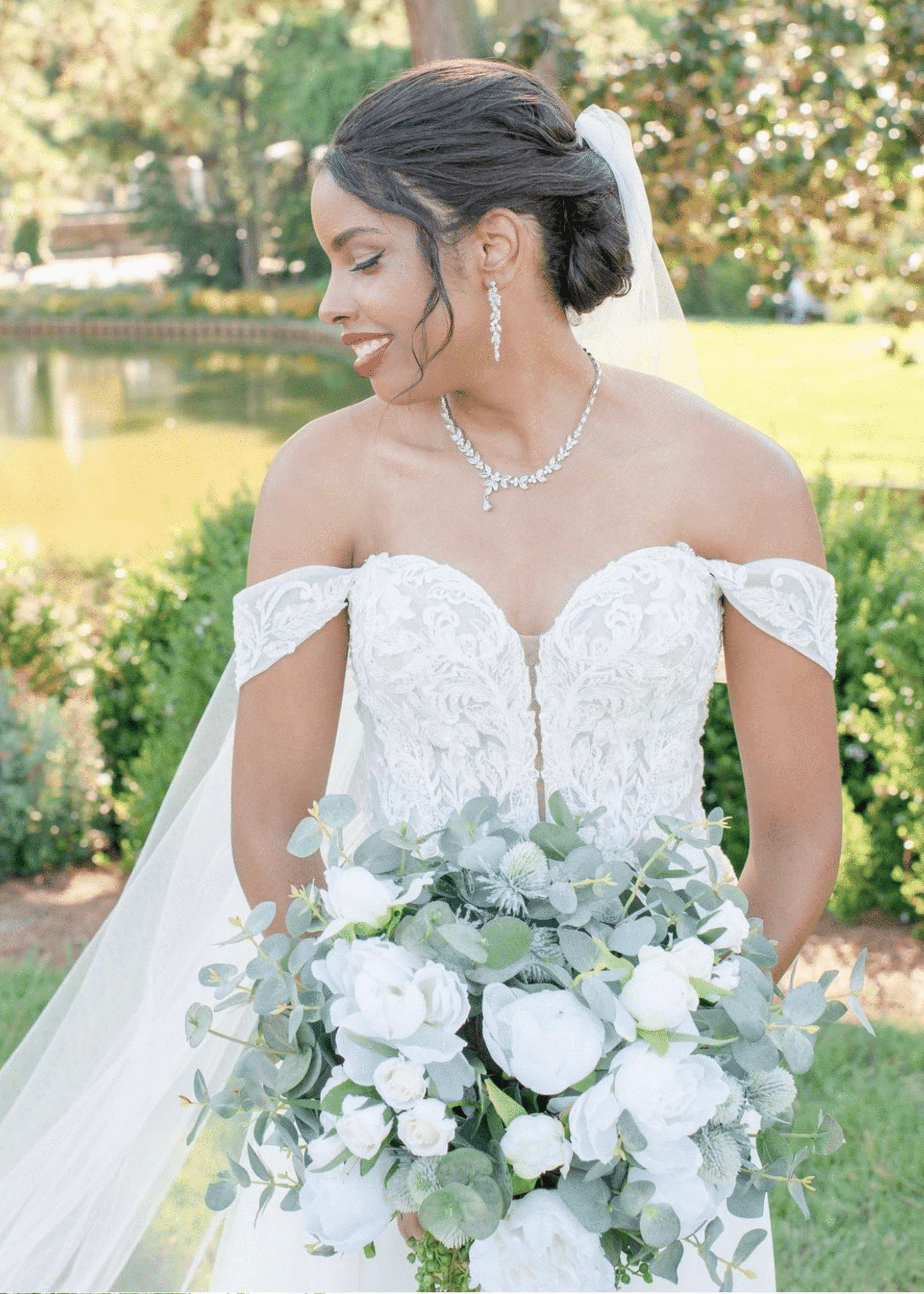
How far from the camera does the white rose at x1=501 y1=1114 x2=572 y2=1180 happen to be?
158 cm

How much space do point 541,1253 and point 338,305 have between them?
130 cm

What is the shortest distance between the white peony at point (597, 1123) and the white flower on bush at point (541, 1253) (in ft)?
0.42

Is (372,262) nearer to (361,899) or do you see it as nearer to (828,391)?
(361,899)

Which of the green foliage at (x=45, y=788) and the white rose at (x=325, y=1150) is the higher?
the white rose at (x=325, y=1150)

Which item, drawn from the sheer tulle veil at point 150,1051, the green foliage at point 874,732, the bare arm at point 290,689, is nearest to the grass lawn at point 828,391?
the green foliage at point 874,732

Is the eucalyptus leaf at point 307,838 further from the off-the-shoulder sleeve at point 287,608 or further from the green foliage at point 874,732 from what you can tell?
the green foliage at point 874,732

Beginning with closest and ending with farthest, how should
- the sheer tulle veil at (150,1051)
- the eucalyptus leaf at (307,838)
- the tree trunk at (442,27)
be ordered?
the eucalyptus leaf at (307,838) → the sheer tulle veil at (150,1051) → the tree trunk at (442,27)

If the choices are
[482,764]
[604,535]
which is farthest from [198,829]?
[604,535]

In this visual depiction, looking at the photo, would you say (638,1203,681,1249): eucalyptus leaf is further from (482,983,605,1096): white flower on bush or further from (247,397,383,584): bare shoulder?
(247,397,383,584): bare shoulder

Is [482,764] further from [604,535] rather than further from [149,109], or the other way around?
[149,109]

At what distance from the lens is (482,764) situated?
2291mm

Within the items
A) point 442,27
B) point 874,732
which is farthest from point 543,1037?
point 442,27

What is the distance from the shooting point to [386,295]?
2020 mm

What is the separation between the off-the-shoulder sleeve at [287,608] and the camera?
2264mm
